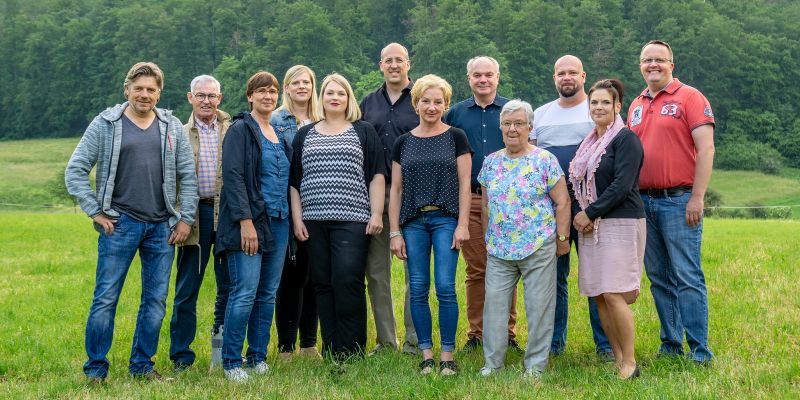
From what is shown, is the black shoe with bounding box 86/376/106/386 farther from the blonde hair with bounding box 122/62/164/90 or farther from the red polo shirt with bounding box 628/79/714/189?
the red polo shirt with bounding box 628/79/714/189

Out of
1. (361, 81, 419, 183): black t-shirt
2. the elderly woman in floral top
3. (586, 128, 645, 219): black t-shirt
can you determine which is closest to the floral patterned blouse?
the elderly woman in floral top

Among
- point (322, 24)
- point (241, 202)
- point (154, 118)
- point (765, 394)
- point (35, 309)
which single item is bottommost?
point (35, 309)

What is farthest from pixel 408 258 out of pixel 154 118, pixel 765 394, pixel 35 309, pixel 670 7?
pixel 670 7

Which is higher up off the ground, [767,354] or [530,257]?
[530,257]

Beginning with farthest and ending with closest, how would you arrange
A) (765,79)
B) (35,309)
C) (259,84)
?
1. (765,79)
2. (35,309)
3. (259,84)

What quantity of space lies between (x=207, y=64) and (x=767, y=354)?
96998mm

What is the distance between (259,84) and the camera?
6660 mm

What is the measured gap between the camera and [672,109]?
648 cm

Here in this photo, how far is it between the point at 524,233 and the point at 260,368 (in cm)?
248

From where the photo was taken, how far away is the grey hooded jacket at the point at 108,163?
604cm

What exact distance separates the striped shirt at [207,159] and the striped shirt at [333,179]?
832mm

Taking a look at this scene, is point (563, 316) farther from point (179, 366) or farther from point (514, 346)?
point (179, 366)

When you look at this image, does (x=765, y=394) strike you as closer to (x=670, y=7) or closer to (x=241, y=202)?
(x=241, y=202)

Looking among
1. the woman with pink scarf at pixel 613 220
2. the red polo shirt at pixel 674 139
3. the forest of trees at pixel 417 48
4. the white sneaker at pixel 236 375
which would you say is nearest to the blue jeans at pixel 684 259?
the red polo shirt at pixel 674 139
